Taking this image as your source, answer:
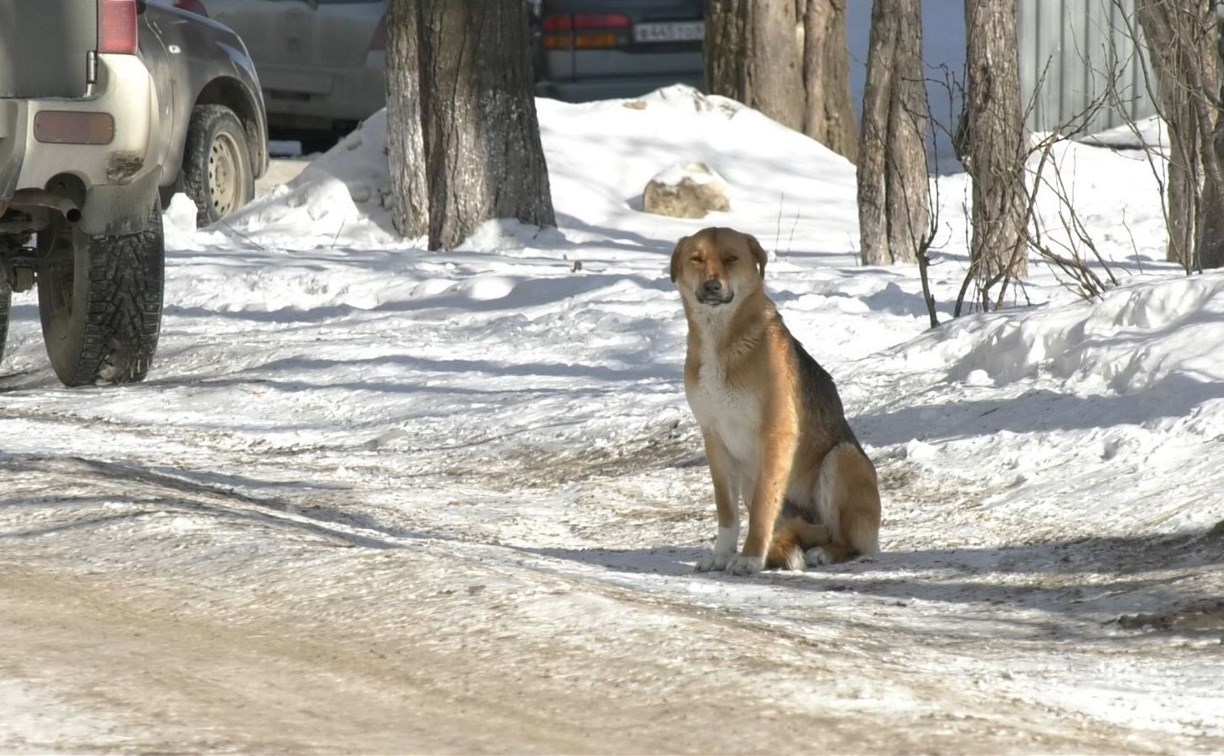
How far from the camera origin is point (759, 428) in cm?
602

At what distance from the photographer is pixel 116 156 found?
744 centimetres

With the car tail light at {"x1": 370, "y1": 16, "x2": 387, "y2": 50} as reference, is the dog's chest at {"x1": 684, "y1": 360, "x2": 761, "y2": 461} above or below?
below

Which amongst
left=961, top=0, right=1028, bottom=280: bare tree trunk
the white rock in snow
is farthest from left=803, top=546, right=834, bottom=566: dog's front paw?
the white rock in snow

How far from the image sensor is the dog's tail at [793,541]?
612 cm

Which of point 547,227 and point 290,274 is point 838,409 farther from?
point 547,227

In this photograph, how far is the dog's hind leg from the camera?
6.05 metres

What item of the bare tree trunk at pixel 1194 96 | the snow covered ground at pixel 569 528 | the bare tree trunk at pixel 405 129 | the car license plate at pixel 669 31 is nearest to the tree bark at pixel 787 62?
the car license plate at pixel 669 31

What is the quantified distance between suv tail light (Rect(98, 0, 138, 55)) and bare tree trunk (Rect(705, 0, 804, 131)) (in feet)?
31.0

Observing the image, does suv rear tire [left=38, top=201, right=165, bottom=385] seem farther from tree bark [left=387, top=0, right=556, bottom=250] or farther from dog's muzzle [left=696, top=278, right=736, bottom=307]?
tree bark [left=387, top=0, right=556, bottom=250]

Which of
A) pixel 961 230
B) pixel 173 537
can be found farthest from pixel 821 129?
pixel 173 537

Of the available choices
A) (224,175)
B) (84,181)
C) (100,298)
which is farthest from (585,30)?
(84,181)

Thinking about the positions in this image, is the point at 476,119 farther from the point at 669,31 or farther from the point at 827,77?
the point at 669,31

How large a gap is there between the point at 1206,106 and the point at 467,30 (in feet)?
19.6

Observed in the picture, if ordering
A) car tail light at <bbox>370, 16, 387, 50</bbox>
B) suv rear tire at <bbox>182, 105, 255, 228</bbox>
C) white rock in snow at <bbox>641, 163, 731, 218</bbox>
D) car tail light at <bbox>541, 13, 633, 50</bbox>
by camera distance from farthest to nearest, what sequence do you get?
car tail light at <bbox>541, 13, 633, 50</bbox> → car tail light at <bbox>370, 16, 387, 50</bbox> → white rock in snow at <bbox>641, 163, 731, 218</bbox> → suv rear tire at <bbox>182, 105, 255, 228</bbox>
